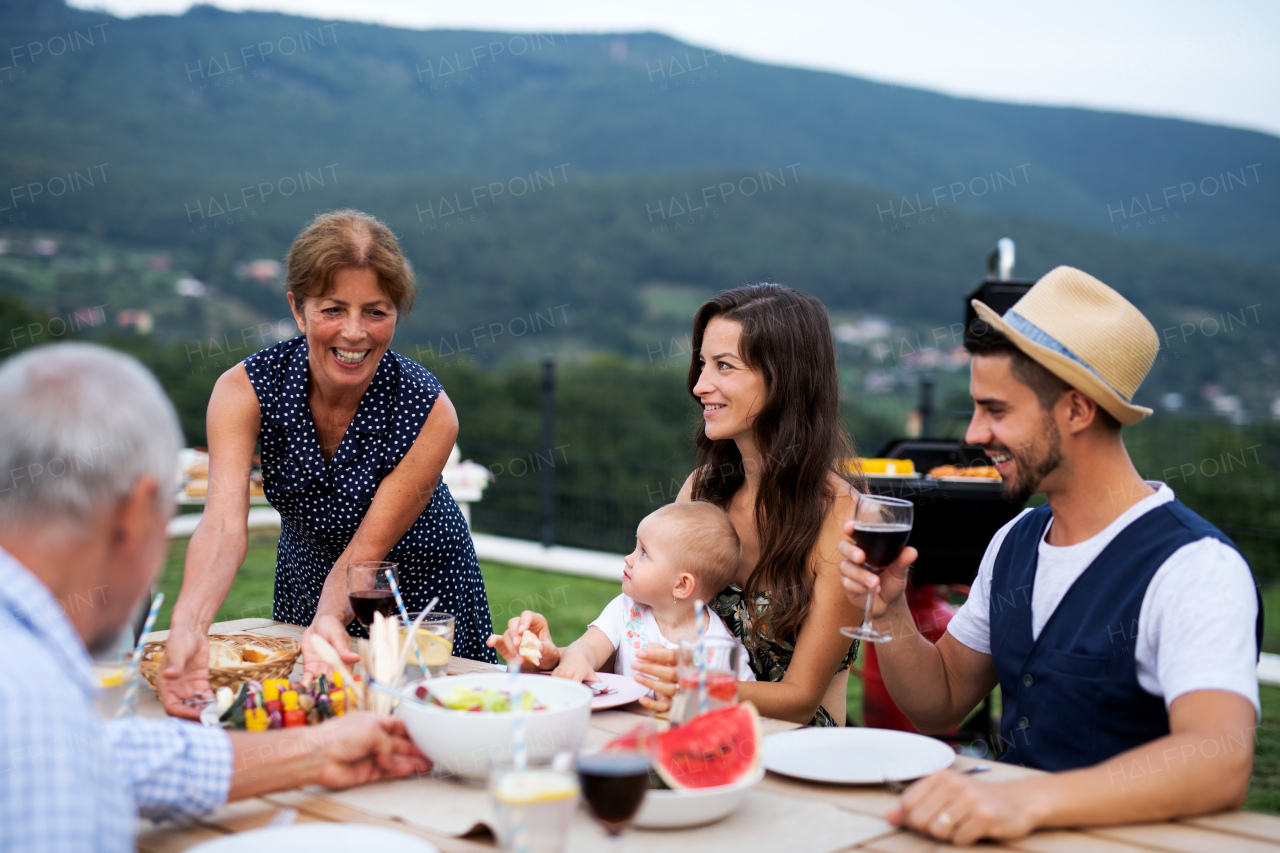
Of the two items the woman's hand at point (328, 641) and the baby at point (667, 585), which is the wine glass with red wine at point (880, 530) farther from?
the woman's hand at point (328, 641)

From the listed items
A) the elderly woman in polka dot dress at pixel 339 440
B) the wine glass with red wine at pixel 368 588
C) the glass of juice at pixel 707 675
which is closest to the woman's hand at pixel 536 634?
the wine glass with red wine at pixel 368 588

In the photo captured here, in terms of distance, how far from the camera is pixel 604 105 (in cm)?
4081

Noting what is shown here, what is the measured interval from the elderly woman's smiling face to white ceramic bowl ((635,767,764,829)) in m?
1.56

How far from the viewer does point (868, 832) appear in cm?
137

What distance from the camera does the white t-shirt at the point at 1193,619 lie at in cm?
149

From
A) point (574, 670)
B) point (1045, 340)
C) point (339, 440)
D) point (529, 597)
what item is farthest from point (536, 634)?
point (529, 597)

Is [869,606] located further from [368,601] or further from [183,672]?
[183,672]

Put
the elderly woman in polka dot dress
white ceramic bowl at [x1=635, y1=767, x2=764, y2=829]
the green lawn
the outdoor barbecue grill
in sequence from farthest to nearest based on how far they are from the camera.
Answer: the green lawn < the outdoor barbecue grill < the elderly woman in polka dot dress < white ceramic bowl at [x1=635, y1=767, x2=764, y2=829]

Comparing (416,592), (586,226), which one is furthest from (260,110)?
(416,592)

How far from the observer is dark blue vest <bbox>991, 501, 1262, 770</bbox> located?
1672 mm

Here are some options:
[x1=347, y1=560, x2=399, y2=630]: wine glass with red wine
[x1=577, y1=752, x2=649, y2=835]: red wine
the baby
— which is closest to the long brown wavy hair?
the baby

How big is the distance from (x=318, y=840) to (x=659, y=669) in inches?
29.5

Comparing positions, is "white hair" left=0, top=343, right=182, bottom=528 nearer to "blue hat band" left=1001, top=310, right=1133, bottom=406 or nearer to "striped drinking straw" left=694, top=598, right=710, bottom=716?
"striped drinking straw" left=694, top=598, right=710, bottom=716

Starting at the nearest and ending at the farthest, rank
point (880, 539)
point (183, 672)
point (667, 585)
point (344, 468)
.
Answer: point (880, 539) < point (183, 672) < point (667, 585) < point (344, 468)
